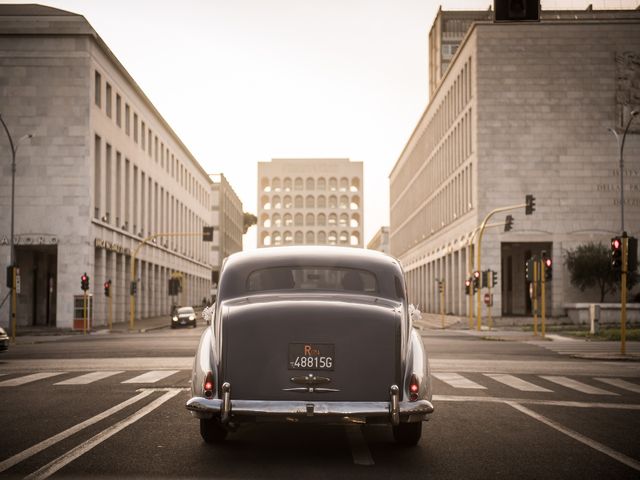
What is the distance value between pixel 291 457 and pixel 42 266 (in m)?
46.8

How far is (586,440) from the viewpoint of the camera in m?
8.73

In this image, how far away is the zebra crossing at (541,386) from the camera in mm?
14055

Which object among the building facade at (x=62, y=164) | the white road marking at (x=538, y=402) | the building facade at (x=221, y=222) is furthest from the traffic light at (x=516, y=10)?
the building facade at (x=221, y=222)

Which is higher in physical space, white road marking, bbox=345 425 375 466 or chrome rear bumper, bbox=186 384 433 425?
chrome rear bumper, bbox=186 384 433 425

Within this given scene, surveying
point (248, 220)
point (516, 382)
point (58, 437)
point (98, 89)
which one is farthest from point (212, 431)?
point (248, 220)

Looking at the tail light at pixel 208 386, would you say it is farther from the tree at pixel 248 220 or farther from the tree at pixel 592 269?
the tree at pixel 248 220

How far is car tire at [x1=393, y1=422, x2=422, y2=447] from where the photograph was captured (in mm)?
8305

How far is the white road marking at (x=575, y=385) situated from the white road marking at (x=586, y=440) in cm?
283

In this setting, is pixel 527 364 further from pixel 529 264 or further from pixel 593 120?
pixel 593 120

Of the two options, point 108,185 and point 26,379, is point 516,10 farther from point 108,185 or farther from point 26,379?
point 108,185

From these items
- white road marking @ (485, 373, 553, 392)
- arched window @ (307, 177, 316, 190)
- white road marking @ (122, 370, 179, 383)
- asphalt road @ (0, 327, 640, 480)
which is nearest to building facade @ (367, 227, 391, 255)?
arched window @ (307, 177, 316, 190)

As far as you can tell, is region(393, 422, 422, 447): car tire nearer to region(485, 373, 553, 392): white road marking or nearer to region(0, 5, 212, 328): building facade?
region(485, 373, 553, 392): white road marking

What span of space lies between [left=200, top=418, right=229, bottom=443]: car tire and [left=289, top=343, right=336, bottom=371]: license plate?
4.27 ft

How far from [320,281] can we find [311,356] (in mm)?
1506
